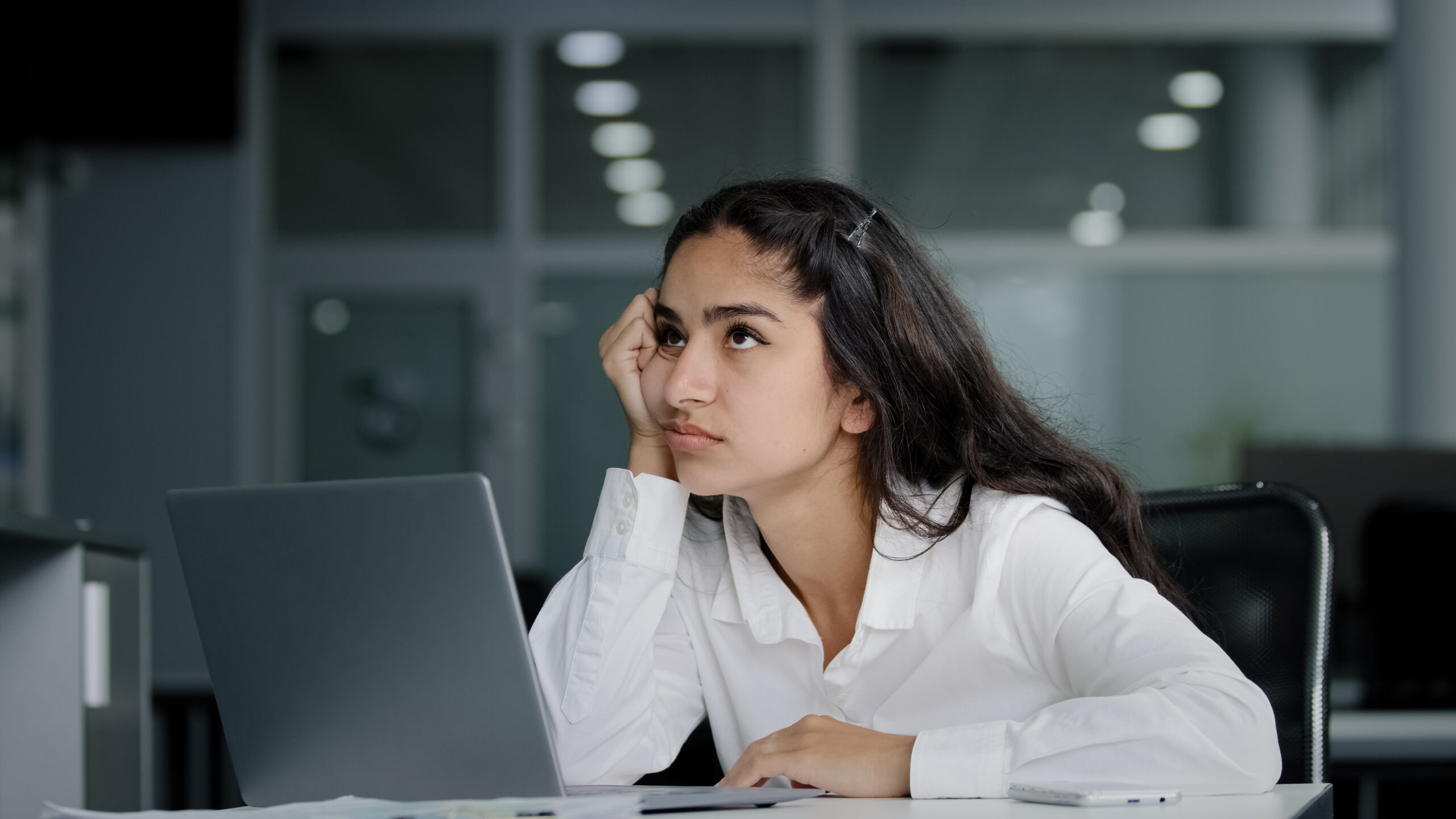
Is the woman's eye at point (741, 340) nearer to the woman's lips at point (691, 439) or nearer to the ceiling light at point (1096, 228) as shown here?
the woman's lips at point (691, 439)

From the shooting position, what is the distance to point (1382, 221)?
539cm

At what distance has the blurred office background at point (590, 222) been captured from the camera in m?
5.18

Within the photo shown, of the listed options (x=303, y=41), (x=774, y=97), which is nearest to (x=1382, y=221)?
(x=774, y=97)

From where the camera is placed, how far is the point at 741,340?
1.42 meters

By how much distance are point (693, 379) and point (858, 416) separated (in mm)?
233

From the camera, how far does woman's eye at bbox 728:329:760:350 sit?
1.41 m

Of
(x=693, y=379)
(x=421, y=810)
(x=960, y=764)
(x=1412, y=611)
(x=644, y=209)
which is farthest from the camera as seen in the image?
(x=644, y=209)

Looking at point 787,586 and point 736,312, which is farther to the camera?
point 787,586

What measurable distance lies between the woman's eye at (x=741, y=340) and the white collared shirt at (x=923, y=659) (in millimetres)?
178

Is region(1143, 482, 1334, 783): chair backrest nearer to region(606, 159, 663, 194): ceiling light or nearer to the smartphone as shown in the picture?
the smartphone

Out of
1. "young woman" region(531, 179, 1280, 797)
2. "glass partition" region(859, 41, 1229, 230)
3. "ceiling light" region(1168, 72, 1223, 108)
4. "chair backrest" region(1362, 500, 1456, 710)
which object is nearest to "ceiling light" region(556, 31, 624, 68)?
"glass partition" region(859, 41, 1229, 230)

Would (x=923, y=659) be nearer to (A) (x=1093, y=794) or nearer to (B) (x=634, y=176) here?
(A) (x=1093, y=794)

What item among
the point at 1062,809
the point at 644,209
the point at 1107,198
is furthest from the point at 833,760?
the point at 1107,198

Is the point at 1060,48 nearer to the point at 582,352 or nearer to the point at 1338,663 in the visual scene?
the point at 582,352
